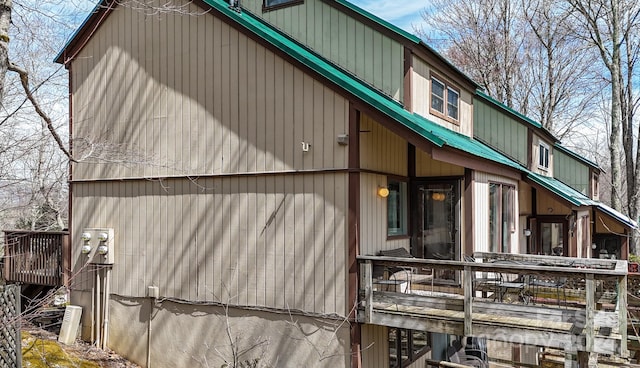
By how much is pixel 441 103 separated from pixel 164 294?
6592 millimetres

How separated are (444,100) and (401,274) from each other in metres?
3.83

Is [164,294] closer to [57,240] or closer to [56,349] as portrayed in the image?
[56,349]

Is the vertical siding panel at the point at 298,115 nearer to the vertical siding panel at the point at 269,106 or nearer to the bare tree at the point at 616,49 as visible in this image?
the vertical siding panel at the point at 269,106

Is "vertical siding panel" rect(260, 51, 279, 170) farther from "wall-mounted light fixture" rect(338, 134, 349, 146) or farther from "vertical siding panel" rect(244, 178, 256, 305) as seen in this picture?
"wall-mounted light fixture" rect(338, 134, 349, 146)

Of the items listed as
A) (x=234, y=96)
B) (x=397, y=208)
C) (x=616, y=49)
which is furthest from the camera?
(x=616, y=49)

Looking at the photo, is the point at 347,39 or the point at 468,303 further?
the point at 347,39

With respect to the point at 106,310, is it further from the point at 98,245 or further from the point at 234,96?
the point at 234,96

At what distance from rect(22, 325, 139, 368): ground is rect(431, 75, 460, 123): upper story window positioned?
25.4ft

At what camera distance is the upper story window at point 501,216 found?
10023mm

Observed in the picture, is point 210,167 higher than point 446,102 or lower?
lower

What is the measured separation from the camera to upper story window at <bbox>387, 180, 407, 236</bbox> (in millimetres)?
8695

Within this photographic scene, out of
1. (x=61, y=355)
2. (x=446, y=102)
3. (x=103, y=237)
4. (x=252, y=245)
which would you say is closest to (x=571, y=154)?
(x=446, y=102)

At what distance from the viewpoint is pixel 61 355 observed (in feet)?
29.0

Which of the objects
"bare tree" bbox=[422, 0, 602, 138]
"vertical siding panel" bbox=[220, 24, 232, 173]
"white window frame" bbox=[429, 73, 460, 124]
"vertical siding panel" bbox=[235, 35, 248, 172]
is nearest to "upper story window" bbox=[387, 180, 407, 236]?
"white window frame" bbox=[429, 73, 460, 124]
